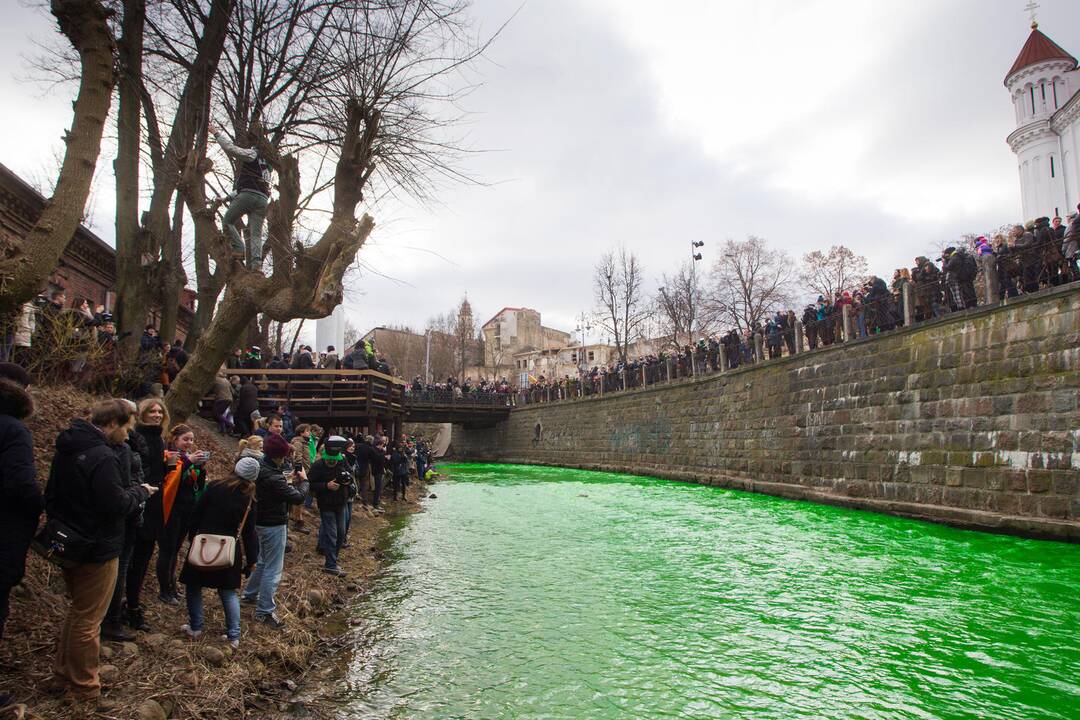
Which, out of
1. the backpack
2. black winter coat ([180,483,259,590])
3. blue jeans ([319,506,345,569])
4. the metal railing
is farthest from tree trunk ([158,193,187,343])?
the backpack

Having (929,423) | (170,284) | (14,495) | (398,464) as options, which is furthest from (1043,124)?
(14,495)

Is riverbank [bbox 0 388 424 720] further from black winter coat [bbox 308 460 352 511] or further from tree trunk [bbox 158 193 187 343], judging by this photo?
tree trunk [bbox 158 193 187 343]

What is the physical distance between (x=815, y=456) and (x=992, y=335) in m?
5.21

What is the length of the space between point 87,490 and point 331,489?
12.5 feet

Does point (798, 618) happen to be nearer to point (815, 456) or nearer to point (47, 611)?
point (47, 611)

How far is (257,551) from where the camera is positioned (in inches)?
199

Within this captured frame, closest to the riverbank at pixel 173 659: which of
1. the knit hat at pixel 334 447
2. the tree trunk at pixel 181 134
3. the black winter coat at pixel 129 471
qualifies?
the black winter coat at pixel 129 471

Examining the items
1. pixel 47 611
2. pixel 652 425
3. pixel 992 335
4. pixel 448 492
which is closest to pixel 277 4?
pixel 47 611

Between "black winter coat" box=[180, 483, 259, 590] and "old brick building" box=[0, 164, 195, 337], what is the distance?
23.1 ft

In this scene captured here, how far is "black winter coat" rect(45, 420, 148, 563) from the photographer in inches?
131

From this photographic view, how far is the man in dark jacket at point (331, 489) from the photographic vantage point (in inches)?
282

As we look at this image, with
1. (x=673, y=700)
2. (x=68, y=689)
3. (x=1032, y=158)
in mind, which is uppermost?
(x=1032, y=158)

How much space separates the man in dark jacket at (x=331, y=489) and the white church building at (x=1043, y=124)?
46375 mm

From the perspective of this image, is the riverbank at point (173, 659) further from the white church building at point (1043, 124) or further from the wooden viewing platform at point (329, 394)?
the white church building at point (1043, 124)
